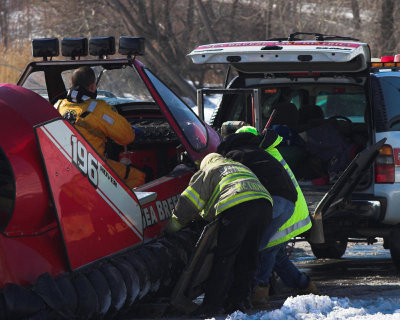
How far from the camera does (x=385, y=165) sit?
7.13 meters

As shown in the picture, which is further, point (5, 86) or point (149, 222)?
point (149, 222)

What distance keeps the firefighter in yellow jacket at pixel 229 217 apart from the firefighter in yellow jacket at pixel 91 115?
74 cm

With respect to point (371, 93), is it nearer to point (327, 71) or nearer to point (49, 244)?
point (327, 71)

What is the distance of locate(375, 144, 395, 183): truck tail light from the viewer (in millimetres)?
7117

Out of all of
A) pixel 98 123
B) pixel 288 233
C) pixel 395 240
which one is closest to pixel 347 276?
pixel 395 240

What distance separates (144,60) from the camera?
25969 millimetres

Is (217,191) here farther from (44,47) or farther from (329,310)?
(44,47)

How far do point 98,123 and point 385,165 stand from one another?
257cm

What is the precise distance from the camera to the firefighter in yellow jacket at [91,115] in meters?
6.09

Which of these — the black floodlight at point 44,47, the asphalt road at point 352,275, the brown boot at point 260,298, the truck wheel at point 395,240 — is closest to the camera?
the brown boot at point 260,298

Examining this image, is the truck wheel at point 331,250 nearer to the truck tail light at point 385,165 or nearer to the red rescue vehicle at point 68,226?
the truck tail light at point 385,165

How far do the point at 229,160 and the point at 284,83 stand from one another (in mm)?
2992

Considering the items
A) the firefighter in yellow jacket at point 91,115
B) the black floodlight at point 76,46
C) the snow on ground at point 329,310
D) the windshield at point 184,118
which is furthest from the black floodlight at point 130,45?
the snow on ground at point 329,310

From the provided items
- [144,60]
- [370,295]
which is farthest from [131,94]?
[370,295]
